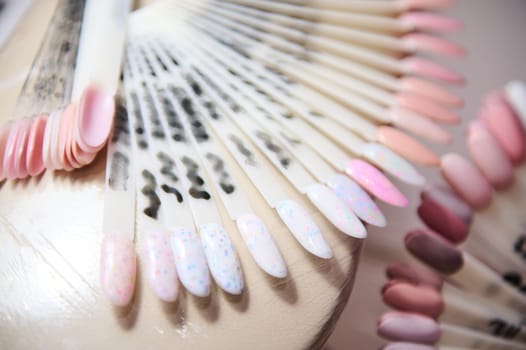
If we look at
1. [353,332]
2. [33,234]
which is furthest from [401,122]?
[33,234]

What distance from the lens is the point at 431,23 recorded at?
400 millimetres

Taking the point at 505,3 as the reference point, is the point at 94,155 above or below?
below

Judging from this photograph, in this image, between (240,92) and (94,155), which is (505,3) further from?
(94,155)

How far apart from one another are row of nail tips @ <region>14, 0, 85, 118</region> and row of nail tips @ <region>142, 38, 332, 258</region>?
8cm

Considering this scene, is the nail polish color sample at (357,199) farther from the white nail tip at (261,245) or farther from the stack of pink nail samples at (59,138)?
the stack of pink nail samples at (59,138)

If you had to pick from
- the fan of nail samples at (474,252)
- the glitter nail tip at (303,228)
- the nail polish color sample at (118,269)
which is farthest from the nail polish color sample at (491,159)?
the nail polish color sample at (118,269)

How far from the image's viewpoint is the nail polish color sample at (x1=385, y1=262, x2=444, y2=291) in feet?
1.03

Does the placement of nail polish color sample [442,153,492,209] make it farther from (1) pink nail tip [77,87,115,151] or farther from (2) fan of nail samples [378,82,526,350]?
(1) pink nail tip [77,87,115,151]

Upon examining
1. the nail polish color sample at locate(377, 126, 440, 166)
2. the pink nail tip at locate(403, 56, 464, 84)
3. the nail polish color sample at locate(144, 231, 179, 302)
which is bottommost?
the nail polish color sample at locate(144, 231, 179, 302)

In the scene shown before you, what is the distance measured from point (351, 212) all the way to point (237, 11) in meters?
0.21

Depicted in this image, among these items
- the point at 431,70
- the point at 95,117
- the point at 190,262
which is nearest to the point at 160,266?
the point at 190,262

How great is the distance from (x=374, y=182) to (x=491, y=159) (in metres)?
0.07

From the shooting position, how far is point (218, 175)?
0.31 m

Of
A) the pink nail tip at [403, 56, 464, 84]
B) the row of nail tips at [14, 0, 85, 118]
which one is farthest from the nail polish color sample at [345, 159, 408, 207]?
the row of nail tips at [14, 0, 85, 118]
